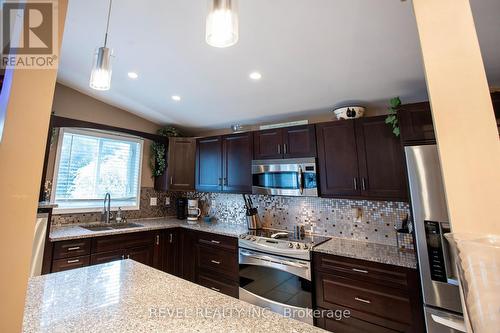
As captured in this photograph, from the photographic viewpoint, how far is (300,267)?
215 centimetres

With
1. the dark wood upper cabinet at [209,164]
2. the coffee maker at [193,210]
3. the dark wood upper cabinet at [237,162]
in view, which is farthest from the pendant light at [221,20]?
the coffee maker at [193,210]

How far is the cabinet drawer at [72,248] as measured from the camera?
226 cm

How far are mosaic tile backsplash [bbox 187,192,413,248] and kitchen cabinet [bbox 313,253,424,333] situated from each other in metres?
0.56

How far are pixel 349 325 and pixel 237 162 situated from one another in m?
2.14

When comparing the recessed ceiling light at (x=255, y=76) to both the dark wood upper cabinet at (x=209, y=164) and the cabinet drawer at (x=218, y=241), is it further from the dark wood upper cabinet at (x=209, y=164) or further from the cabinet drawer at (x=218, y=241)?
the cabinet drawer at (x=218, y=241)

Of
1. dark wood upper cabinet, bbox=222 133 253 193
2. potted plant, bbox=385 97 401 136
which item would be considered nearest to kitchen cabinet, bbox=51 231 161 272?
dark wood upper cabinet, bbox=222 133 253 193

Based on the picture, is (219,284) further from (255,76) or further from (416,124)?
(416,124)

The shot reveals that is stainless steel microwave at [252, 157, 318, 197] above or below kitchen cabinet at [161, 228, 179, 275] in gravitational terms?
above

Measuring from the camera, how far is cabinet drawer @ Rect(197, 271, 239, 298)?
103 inches

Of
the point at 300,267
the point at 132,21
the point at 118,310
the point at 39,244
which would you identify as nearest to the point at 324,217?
the point at 300,267

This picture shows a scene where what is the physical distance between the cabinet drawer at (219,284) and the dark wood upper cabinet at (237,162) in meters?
1.13

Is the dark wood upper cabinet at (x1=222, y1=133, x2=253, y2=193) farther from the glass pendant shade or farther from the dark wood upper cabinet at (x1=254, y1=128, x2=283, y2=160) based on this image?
the glass pendant shade

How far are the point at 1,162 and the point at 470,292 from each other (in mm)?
723

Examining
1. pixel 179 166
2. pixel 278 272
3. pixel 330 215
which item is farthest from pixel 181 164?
pixel 330 215
